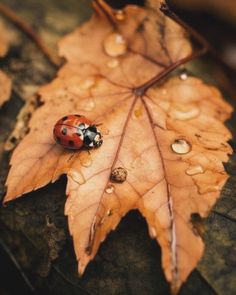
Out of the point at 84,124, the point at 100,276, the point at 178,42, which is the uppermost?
the point at 178,42

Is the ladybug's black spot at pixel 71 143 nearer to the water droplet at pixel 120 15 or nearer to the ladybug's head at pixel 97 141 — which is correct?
the ladybug's head at pixel 97 141

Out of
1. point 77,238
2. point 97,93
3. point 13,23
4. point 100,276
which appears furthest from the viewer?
point 13,23

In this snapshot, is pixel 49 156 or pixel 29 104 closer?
pixel 49 156

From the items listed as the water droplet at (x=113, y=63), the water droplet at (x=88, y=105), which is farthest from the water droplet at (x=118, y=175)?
the water droplet at (x=113, y=63)

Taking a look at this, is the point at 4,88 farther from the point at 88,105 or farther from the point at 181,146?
the point at 181,146

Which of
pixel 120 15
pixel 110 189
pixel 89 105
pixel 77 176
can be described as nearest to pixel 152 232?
pixel 110 189

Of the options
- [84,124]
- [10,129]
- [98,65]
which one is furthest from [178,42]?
[10,129]

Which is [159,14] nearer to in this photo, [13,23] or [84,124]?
[84,124]
